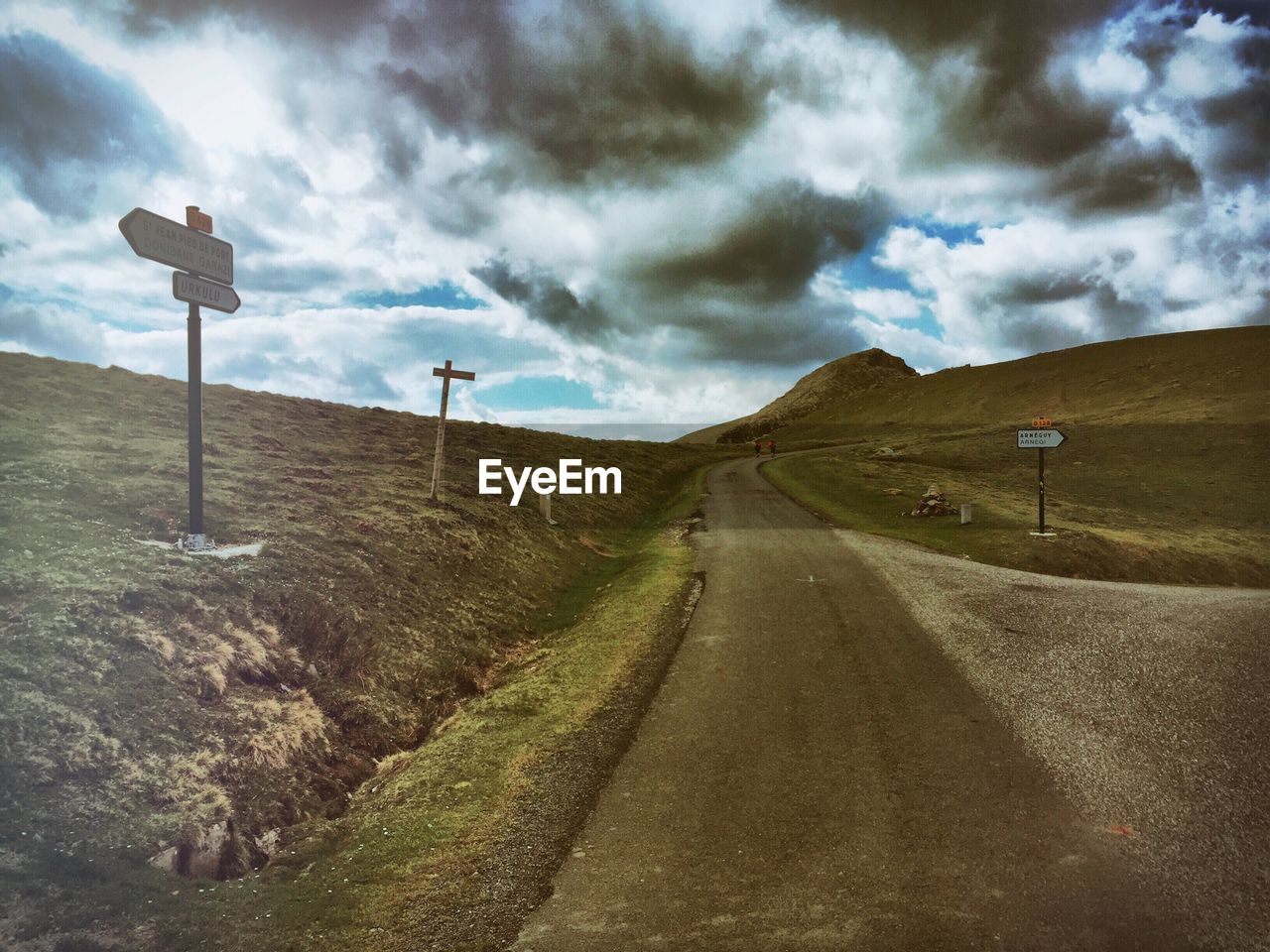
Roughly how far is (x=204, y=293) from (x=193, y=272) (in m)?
0.37

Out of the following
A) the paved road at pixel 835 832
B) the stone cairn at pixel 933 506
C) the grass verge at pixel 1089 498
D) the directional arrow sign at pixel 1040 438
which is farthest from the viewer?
the stone cairn at pixel 933 506

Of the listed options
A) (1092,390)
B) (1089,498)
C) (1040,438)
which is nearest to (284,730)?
(1040,438)

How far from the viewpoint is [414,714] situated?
31.9ft

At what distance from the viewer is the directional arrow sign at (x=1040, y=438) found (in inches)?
920

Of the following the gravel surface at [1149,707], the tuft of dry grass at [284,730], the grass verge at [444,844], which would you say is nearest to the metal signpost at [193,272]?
the tuft of dry grass at [284,730]

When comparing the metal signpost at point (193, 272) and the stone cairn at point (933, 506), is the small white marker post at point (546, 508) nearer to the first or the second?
the metal signpost at point (193, 272)

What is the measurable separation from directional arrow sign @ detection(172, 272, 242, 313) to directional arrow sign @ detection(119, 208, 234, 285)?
14 centimetres

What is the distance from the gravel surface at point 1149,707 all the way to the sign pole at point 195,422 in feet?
42.4

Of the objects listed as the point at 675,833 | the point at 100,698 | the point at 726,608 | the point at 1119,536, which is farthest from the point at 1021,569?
the point at 100,698

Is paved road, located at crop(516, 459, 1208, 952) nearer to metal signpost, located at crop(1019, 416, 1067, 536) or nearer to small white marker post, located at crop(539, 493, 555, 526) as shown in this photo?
small white marker post, located at crop(539, 493, 555, 526)

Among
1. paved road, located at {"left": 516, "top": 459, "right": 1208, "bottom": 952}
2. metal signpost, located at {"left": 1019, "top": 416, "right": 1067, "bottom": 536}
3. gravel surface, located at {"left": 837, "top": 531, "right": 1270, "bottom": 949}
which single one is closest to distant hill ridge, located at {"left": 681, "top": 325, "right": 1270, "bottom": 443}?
metal signpost, located at {"left": 1019, "top": 416, "right": 1067, "bottom": 536}

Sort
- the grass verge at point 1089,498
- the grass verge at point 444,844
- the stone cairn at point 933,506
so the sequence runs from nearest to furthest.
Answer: the grass verge at point 444,844 < the grass verge at point 1089,498 < the stone cairn at point 933,506

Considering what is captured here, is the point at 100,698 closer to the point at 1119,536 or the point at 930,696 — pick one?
the point at 930,696

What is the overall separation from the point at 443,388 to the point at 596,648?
11.6 metres
